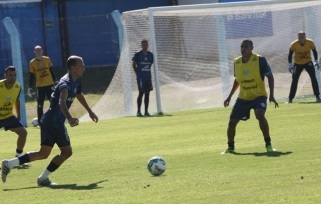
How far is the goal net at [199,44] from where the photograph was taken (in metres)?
27.4

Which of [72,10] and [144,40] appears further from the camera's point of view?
[72,10]

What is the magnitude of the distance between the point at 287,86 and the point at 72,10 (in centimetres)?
1573

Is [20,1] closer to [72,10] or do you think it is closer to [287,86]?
[72,10]

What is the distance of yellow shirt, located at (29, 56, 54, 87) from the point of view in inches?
955

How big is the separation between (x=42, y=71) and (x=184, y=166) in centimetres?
1024

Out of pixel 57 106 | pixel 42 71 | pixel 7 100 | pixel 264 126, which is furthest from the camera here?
pixel 42 71

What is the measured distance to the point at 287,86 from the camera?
92.8 feet

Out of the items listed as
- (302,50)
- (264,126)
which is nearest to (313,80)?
(302,50)

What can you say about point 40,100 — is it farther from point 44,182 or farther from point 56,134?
point 44,182

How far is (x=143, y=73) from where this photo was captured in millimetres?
26516

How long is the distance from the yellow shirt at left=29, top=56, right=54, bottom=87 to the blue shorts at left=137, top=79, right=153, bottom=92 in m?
2.96

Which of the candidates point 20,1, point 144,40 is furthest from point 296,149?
point 20,1

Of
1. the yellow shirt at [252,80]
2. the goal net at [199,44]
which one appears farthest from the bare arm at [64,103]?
the goal net at [199,44]

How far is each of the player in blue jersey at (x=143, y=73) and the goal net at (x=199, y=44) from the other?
56cm
